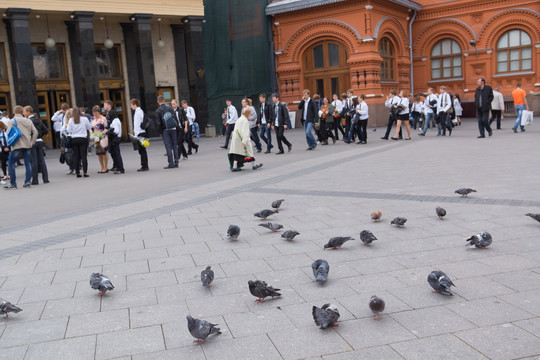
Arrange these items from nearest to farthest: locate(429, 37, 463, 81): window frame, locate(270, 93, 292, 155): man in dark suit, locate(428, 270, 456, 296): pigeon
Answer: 1. locate(428, 270, 456, 296): pigeon
2. locate(270, 93, 292, 155): man in dark suit
3. locate(429, 37, 463, 81): window frame

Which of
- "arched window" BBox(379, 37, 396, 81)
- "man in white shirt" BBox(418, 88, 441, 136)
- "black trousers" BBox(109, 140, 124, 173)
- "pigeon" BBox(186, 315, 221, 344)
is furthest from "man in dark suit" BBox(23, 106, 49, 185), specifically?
"arched window" BBox(379, 37, 396, 81)

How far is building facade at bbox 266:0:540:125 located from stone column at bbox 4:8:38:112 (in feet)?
42.0

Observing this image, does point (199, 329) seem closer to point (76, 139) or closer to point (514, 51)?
point (76, 139)

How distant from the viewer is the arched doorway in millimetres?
27891

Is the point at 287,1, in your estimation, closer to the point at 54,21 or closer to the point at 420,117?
the point at 420,117

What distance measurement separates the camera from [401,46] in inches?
1173

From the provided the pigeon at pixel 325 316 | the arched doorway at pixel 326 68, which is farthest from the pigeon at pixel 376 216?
the arched doorway at pixel 326 68

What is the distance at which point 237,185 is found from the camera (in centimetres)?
1033

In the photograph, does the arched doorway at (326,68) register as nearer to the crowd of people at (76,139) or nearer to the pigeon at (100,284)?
the crowd of people at (76,139)

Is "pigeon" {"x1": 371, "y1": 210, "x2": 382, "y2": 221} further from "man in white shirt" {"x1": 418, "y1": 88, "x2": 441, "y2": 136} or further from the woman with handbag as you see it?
"man in white shirt" {"x1": 418, "y1": 88, "x2": 441, "y2": 136}

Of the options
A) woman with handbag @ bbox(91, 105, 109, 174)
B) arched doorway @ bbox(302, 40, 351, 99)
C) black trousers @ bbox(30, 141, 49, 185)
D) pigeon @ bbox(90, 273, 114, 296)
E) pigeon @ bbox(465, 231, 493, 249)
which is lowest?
pigeon @ bbox(465, 231, 493, 249)

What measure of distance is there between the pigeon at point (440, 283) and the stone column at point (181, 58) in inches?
939

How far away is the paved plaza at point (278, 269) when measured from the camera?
11.6 feet

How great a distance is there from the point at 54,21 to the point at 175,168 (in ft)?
46.3
